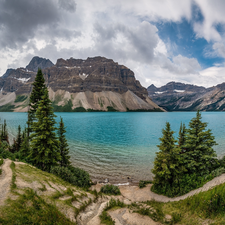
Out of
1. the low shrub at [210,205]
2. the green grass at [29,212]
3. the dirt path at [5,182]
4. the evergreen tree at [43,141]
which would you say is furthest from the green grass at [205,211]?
the evergreen tree at [43,141]

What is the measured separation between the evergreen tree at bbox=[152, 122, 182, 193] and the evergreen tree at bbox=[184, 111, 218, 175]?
1745 millimetres

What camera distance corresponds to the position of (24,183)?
9.31 m

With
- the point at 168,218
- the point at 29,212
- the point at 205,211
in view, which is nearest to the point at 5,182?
the point at 29,212

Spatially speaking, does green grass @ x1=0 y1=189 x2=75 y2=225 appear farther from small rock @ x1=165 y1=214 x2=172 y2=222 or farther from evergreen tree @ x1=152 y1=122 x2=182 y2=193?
evergreen tree @ x1=152 y1=122 x2=182 y2=193

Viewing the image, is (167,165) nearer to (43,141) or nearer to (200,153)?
(200,153)

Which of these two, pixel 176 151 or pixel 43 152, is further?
pixel 43 152

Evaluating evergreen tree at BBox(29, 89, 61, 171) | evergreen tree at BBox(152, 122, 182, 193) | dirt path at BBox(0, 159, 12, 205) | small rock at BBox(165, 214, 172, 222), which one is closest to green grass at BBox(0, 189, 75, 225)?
dirt path at BBox(0, 159, 12, 205)

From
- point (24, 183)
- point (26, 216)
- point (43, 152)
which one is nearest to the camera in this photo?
point (26, 216)

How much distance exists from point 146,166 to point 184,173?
1087 cm

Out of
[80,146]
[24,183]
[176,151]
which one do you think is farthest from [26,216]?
[80,146]

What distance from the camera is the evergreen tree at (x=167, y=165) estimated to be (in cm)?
1616

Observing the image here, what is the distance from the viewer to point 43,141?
18.3 meters

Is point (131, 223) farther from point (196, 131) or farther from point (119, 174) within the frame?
point (119, 174)

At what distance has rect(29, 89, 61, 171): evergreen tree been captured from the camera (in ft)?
58.0
